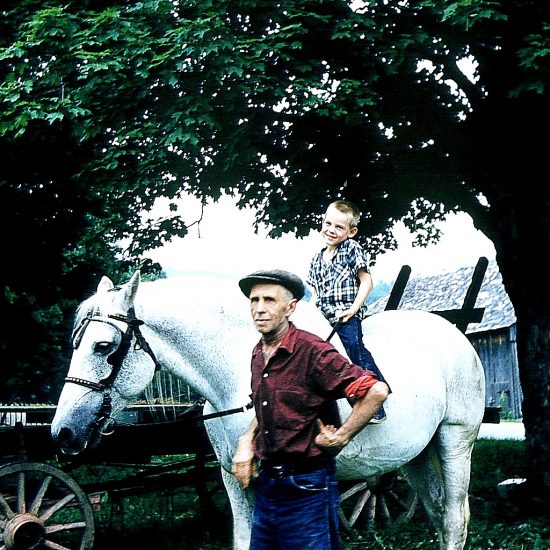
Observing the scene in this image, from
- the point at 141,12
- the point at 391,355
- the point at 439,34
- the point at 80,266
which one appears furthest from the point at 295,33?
the point at 80,266

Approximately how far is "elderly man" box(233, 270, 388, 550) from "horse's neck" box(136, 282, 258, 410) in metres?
1.35

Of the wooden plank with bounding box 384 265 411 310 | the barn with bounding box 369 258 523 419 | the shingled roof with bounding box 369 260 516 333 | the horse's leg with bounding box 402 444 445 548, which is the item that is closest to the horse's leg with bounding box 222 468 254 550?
the horse's leg with bounding box 402 444 445 548

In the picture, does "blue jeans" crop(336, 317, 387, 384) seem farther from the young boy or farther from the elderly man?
the elderly man

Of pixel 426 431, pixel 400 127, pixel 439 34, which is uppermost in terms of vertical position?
pixel 439 34

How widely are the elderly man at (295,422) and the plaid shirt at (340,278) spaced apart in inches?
74.8

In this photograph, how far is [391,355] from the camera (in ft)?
19.9

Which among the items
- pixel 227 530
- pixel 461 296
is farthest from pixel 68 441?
pixel 461 296

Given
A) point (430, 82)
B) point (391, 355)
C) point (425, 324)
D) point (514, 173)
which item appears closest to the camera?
point (391, 355)

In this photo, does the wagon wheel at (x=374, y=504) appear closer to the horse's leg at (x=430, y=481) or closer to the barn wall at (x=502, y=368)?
the horse's leg at (x=430, y=481)

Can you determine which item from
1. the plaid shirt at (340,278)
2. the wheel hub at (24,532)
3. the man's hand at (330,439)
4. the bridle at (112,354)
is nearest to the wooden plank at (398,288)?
the plaid shirt at (340,278)

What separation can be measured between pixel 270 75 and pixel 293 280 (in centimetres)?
542

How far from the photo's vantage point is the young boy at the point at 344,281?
556cm

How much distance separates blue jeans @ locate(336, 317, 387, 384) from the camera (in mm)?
5543

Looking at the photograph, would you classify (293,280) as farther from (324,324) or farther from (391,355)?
(391,355)
